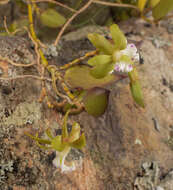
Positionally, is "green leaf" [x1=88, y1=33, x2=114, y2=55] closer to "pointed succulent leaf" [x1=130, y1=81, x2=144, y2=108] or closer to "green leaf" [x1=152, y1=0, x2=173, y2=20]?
"pointed succulent leaf" [x1=130, y1=81, x2=144, y2=108]

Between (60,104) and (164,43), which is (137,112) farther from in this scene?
(164,43)

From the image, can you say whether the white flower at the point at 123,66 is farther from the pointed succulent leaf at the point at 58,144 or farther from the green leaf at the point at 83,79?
the pointed succulent leaf at the point at 58,144

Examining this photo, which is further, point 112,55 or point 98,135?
point 98,135

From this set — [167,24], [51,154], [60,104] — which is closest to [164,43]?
[167,24]

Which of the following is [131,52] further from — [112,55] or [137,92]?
[137,92]

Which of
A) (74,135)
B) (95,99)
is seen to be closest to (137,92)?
(95,99)

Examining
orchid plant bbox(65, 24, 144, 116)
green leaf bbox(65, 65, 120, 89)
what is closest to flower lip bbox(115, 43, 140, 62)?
orchid plant bbox(65, 24, 144, 116)
